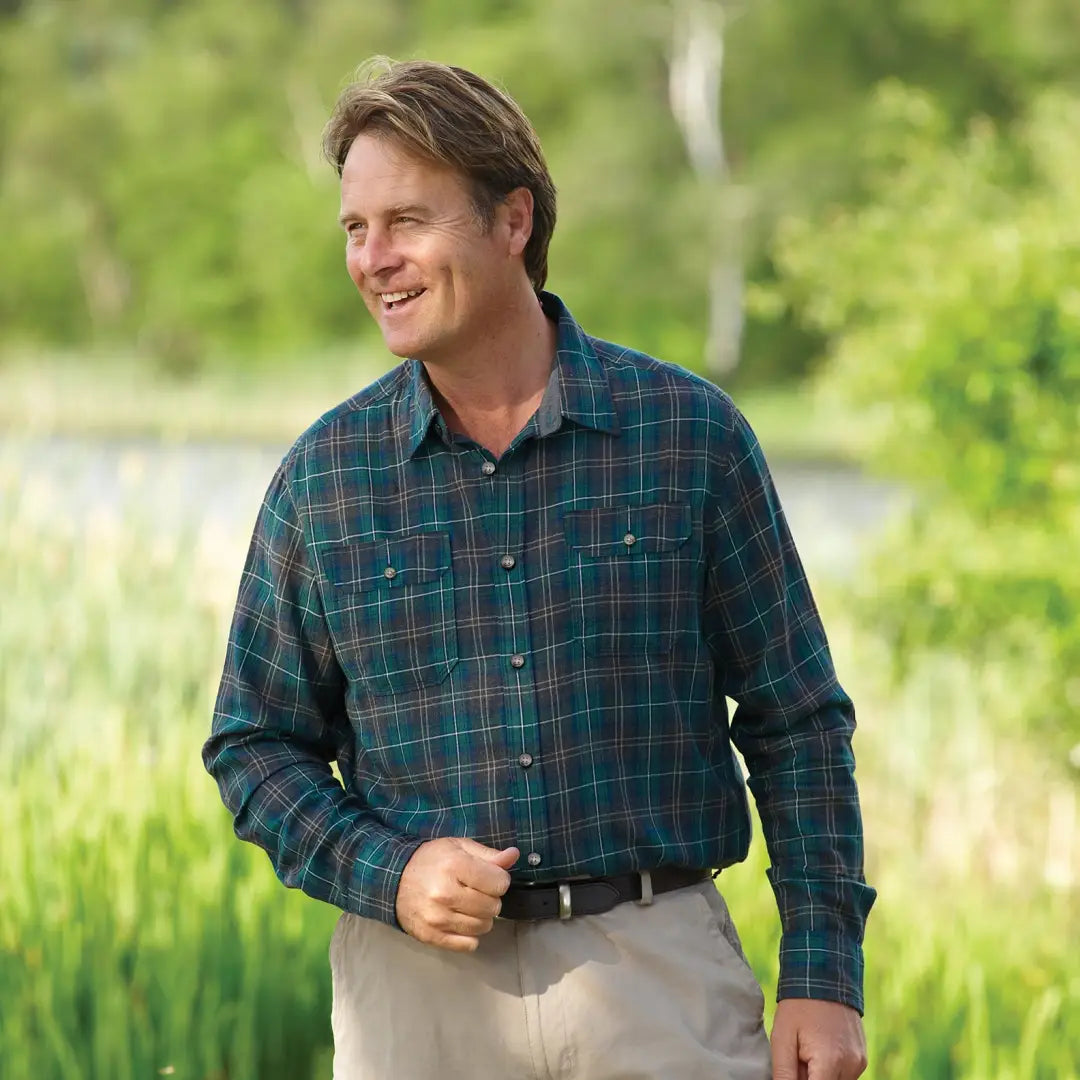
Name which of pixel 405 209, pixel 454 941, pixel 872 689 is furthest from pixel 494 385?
pixel 872 689

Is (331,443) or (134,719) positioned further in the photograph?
(134,719)

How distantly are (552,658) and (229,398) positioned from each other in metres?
25.8

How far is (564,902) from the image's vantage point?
1.61 meters

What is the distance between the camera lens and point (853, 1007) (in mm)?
1708

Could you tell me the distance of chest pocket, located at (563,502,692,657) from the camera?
165cm

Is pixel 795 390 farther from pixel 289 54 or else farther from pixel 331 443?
pixel 331 443

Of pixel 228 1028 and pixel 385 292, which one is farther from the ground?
pixel 385 292

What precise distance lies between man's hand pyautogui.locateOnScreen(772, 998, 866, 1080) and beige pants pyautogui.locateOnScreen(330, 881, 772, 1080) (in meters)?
0.02

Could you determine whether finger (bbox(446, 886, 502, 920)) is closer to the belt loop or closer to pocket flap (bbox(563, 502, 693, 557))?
the belt loop

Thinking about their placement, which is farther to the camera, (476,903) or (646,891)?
(646,891)

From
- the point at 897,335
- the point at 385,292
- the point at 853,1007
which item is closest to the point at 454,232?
the point at 385,292

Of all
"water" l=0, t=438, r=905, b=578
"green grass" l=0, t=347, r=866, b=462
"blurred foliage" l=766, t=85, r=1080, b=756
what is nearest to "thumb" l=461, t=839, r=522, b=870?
"water" l=0, t=438, r=905, b=578

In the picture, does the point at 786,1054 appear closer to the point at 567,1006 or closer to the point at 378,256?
the point at 567,1006

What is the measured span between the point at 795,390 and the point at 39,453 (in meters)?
18.7
